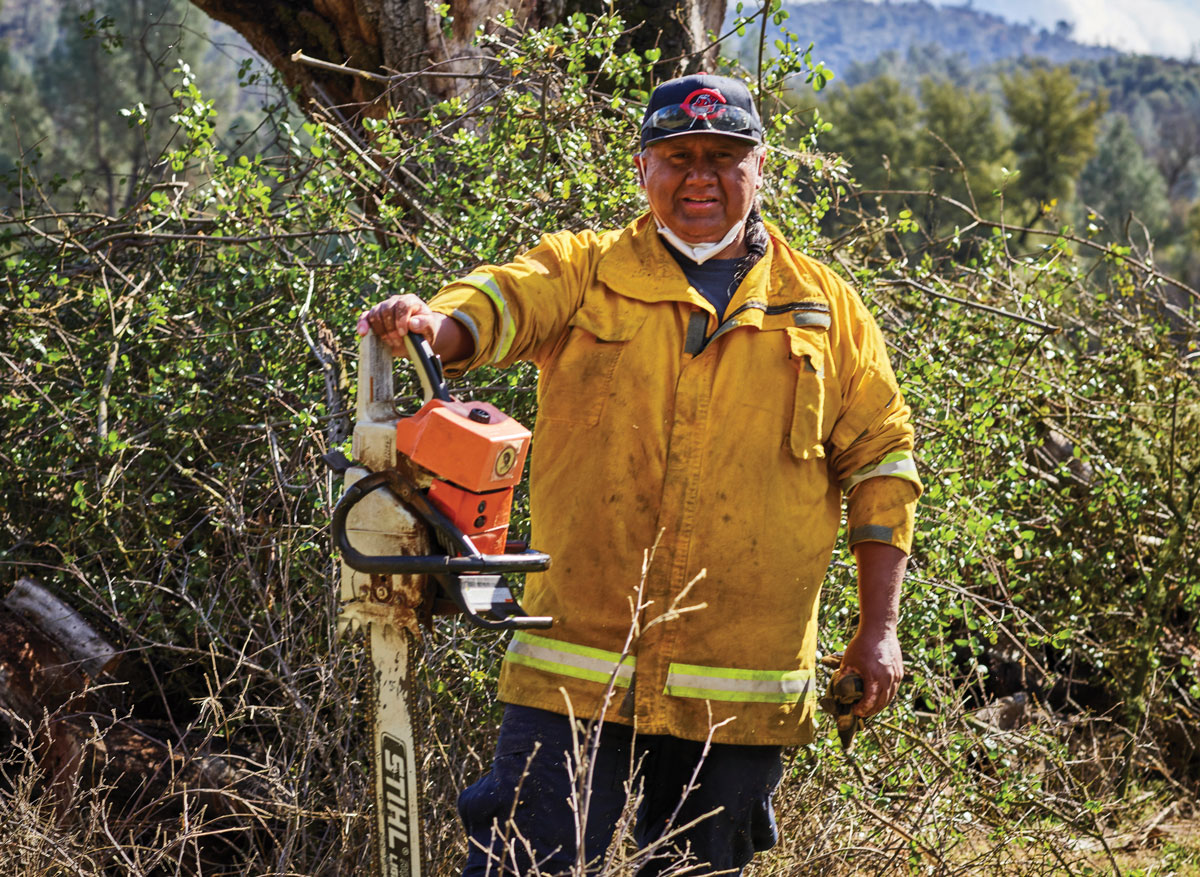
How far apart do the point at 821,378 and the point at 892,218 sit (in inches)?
89.6

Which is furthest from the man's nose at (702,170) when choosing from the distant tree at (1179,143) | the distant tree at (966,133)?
the distant tree at (1179,143)

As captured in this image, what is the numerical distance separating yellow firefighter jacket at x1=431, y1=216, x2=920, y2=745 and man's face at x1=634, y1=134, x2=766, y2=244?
0.09 meters

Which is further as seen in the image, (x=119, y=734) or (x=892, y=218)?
(x=892, y=218)

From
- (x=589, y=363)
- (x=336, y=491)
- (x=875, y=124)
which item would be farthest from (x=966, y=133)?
(x=589, y=363)

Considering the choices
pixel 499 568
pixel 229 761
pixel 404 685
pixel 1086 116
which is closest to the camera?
pixel 499 568

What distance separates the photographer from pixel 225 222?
4094mm

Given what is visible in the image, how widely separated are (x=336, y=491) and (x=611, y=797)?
4.88 feet

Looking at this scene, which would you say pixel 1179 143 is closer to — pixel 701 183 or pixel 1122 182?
pixel 1122 182

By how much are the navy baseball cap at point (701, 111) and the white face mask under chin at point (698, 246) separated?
0.19 m

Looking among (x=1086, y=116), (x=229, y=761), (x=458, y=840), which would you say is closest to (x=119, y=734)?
(x=229, y=761)

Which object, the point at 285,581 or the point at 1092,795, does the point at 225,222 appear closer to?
the point at 285,581

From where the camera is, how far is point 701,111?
7.97 ft

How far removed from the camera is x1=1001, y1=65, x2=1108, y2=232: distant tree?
37.9 m

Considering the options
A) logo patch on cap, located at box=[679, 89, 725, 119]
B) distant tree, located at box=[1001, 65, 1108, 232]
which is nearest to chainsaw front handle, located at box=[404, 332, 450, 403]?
logo patch on cap, located at box=[679, 89, 725, 119]
